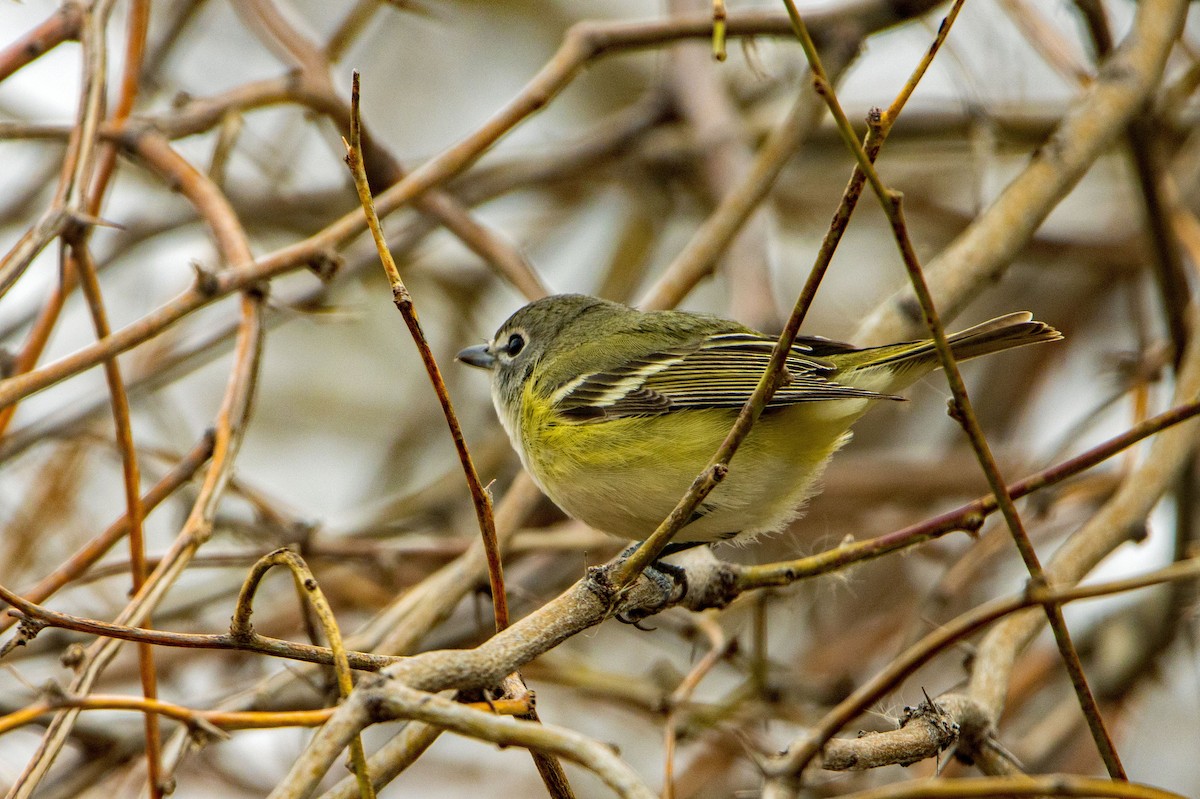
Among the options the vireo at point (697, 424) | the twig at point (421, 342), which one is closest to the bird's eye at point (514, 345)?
the vireo at point (697, 424)

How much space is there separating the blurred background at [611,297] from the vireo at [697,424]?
385 mm

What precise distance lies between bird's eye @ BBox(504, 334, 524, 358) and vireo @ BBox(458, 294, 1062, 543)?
0.50 meters

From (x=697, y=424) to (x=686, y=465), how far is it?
0.44 feet

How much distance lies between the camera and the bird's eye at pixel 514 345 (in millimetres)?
3682

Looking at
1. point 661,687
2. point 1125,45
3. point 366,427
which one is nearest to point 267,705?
point 661,687

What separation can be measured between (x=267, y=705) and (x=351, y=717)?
1.55 m

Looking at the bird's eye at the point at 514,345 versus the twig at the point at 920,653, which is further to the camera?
the bird's eye at the point at 514,345

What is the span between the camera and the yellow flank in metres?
2.76

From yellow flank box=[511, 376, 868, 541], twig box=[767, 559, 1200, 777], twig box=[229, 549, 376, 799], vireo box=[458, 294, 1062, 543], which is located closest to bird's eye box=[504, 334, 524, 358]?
vireo box=[458, 294, 1062, 543]

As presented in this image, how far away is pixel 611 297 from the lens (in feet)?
16.4

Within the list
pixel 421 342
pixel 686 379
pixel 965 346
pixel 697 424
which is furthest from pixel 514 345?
pixel 421 342

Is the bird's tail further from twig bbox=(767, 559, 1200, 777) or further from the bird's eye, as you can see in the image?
the bird's eye

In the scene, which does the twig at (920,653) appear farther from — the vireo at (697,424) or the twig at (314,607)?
the vireo at (697,424)

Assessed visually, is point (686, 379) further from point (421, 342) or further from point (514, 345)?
point (421, 342)
